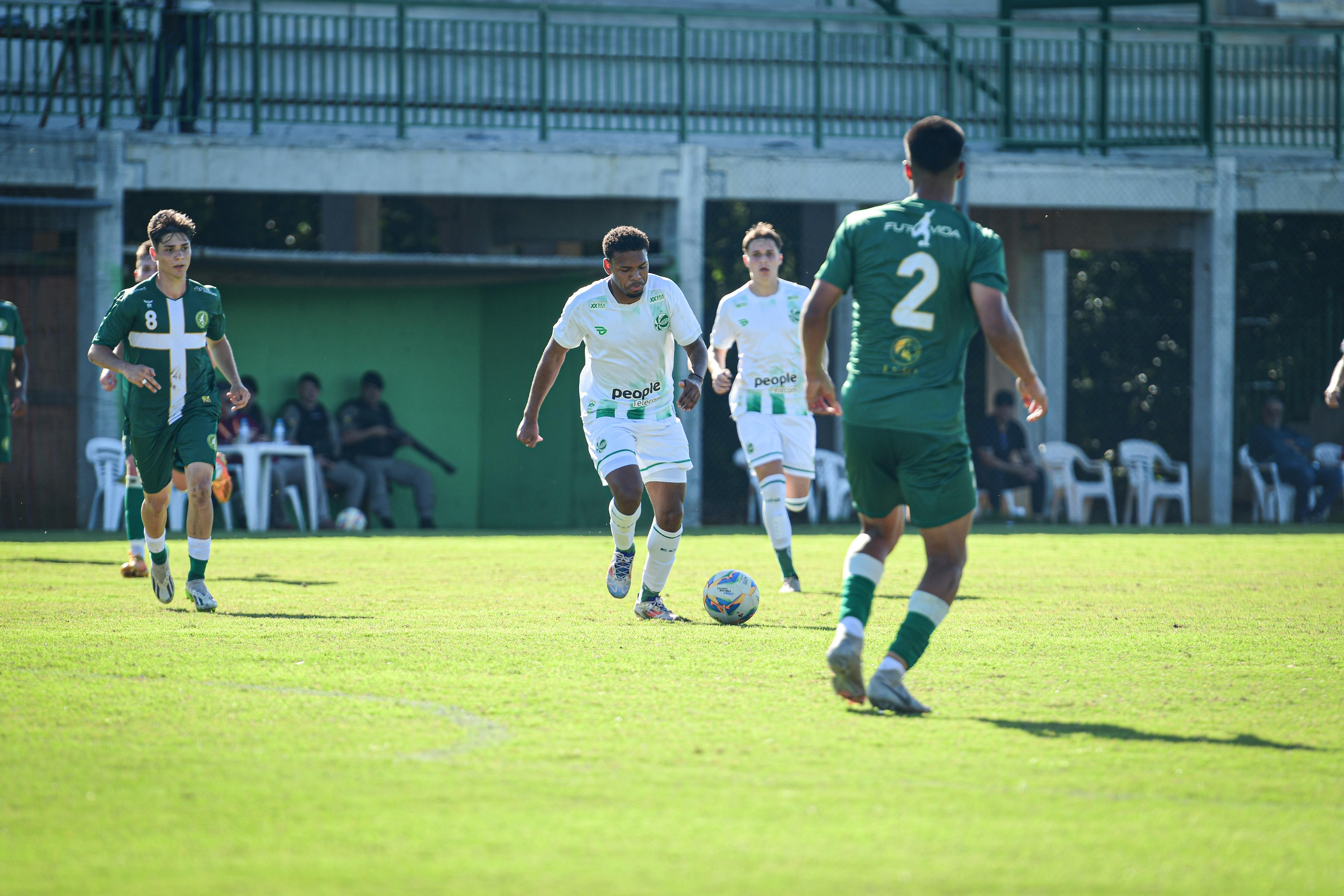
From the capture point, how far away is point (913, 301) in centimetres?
545

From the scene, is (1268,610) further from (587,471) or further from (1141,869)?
(587,471)

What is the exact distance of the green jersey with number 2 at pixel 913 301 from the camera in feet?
17.8

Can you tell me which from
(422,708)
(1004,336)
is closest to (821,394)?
A: (1004,336)

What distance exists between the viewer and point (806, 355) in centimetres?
559

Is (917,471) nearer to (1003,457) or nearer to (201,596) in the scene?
(201,596)

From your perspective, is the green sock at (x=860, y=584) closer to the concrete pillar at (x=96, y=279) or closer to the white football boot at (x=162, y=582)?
the white football boot at (x=162, y=582)

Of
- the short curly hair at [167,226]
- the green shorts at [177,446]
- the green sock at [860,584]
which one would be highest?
the short curly hair at [167,226]

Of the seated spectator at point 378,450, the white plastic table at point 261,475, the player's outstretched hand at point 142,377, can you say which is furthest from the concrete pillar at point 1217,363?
the player's outstretched hand at point 142,377

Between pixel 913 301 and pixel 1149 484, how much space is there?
16335 millimetres

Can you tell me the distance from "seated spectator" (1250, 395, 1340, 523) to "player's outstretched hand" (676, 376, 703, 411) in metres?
14.4

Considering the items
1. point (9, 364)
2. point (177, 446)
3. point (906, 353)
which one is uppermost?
point (9, 364)

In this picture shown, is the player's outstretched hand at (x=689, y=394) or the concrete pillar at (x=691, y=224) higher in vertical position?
the concrete pillar at (x=691, y=224)

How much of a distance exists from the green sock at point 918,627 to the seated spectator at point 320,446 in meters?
13.3

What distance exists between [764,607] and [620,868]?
18.5 ft
